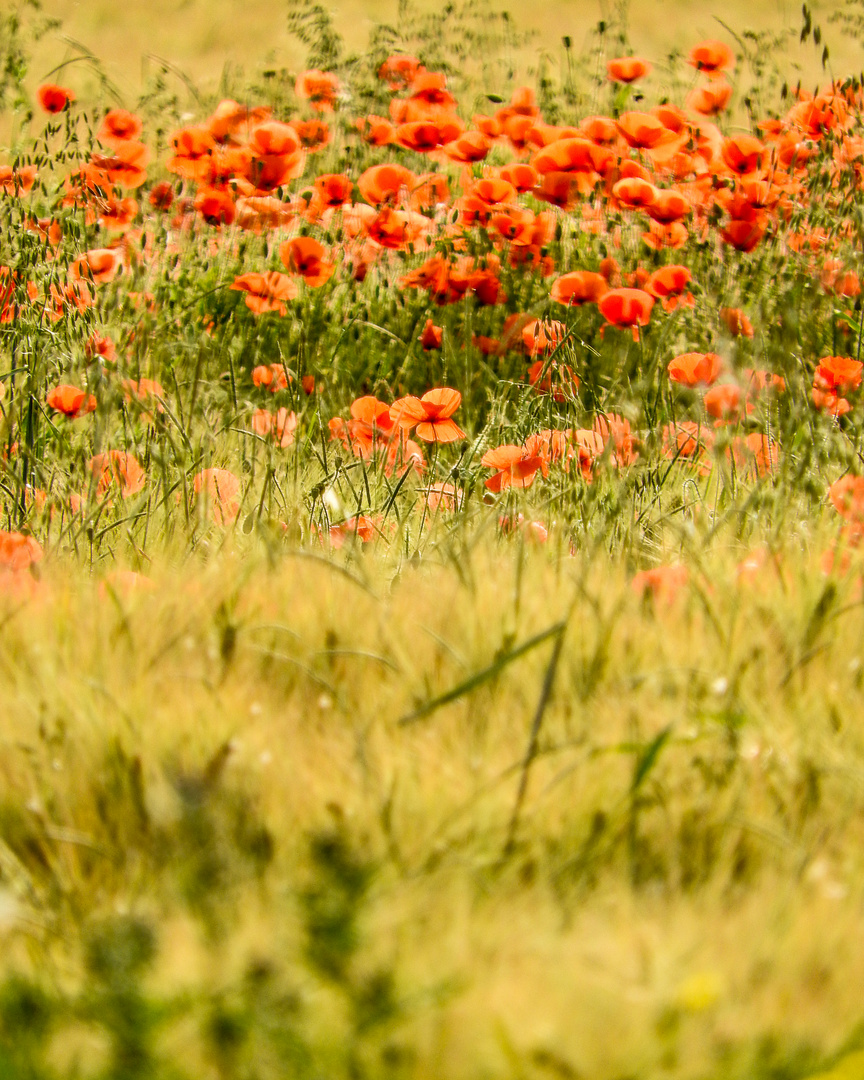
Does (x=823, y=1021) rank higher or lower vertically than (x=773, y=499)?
lower

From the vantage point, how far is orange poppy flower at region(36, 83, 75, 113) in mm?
2627

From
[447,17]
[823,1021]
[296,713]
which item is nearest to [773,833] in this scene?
[823,1021]

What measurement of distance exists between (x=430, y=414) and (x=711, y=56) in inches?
68.8

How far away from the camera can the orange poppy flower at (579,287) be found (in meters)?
2.26

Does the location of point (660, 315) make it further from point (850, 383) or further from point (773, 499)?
point (773, 499)

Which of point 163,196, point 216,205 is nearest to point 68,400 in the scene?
point 216,205

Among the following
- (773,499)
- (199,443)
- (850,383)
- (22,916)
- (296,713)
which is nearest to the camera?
(22,916)

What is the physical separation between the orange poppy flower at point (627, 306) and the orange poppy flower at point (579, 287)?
7 cm

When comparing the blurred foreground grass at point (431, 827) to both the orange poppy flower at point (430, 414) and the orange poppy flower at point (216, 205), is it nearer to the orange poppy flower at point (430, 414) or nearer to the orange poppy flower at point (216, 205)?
the orange poppy flower at point (430, 414)

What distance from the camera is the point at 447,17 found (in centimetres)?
421

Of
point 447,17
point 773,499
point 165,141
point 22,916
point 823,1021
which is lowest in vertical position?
point 22,916

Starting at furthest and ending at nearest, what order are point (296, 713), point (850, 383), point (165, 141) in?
point (165, 141)
point (850, 383)
point (296, 713)

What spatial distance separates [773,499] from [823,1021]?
0.97 metres

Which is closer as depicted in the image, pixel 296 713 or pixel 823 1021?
pixel 823 1021
